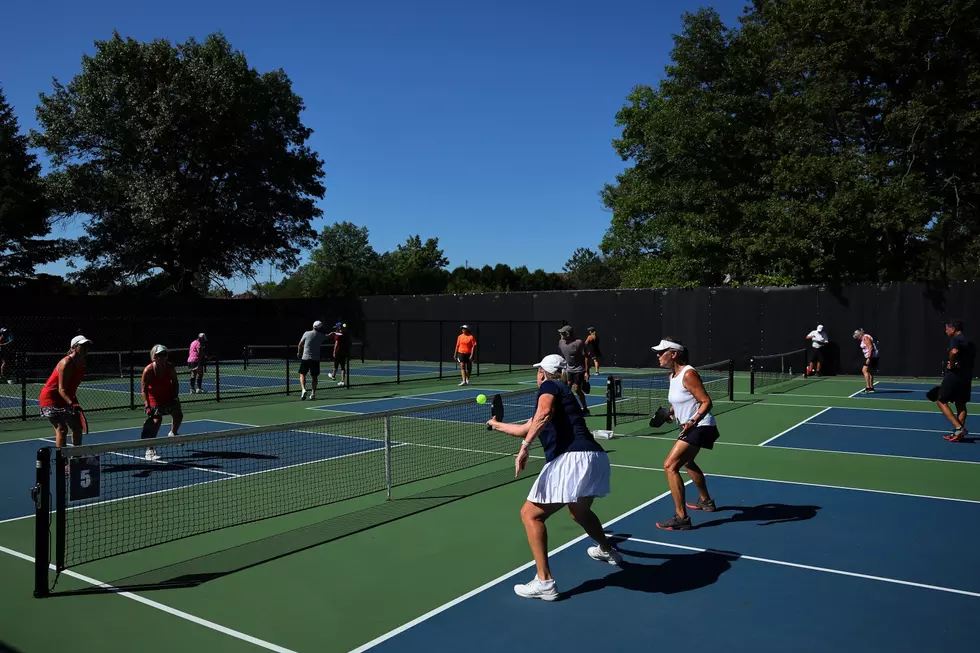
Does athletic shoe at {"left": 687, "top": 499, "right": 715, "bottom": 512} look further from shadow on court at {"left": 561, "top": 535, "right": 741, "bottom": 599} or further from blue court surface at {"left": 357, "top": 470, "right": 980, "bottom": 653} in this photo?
shadow on court at {"left": 561, "top": 535, "right": 741, "bottom": 599}

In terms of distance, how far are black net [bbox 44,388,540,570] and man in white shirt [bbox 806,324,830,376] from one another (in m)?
16.2

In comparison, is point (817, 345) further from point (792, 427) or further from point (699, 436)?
point (699, 436)

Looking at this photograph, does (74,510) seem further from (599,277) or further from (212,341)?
(599,277)

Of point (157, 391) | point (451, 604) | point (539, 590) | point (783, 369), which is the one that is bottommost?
point (451, 604)

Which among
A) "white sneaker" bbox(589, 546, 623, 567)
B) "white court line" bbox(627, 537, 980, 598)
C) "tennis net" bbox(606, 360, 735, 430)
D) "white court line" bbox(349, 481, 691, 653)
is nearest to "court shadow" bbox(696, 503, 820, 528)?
"white court line" bbox(627, 537, 980, 598)

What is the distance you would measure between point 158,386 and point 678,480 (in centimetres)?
761

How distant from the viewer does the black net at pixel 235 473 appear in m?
7.10

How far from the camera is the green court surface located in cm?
539

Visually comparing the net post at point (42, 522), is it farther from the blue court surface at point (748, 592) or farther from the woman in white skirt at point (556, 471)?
the woman in white skirt at point (556, 471)

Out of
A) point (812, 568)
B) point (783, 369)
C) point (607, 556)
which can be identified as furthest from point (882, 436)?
point (783, 369)

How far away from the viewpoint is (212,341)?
39.1m

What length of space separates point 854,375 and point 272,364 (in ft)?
85.0

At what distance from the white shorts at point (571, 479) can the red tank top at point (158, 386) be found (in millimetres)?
7372

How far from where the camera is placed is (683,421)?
790 cm
